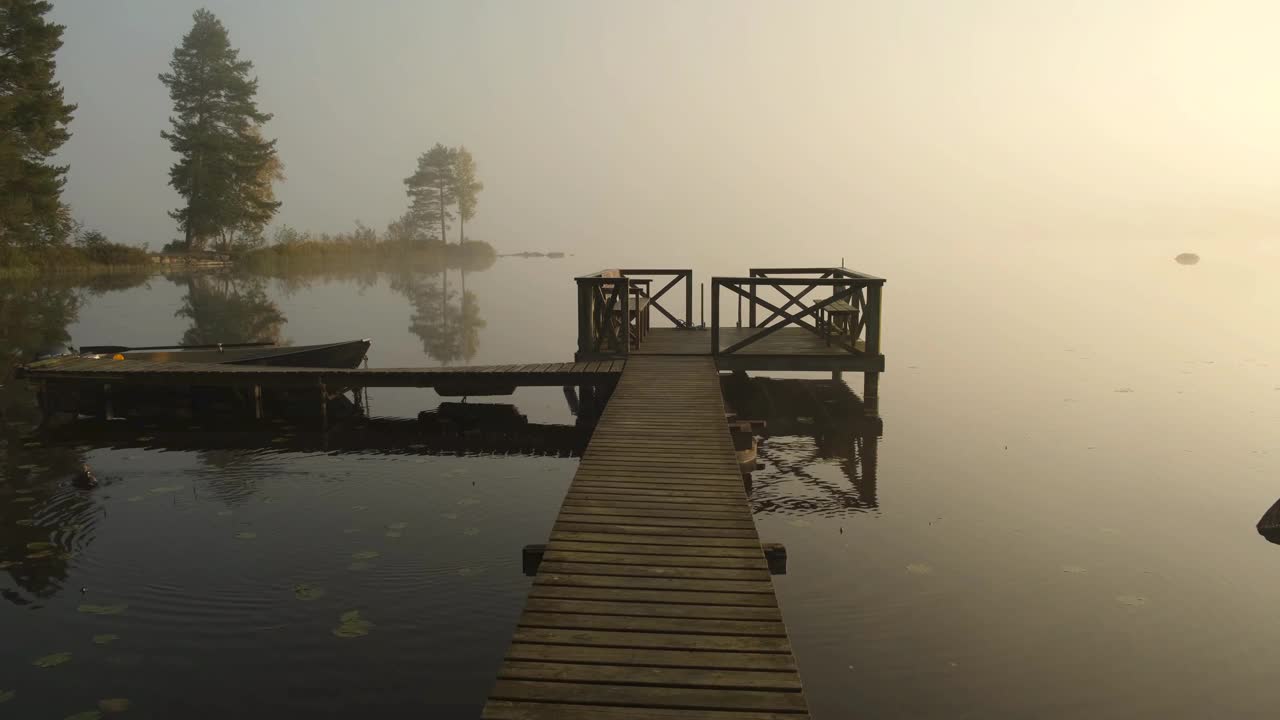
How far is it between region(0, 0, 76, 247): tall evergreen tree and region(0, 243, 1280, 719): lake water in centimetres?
2413

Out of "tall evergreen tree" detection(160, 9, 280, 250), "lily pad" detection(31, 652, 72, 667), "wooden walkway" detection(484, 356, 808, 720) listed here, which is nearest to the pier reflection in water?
"wooden walkway" detection(484, 356, 808, 720)

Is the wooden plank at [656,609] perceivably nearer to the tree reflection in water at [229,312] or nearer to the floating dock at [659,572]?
the floating dock at [659,572]

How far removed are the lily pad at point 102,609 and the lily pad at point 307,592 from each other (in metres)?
1.34

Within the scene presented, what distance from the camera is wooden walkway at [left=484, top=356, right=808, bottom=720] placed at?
438cm

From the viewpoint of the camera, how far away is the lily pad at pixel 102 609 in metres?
7.16

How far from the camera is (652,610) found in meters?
5.36

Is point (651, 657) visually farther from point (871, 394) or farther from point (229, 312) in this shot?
point (229, 312)

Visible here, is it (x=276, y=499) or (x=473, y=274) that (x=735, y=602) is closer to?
(x=276, y=499)

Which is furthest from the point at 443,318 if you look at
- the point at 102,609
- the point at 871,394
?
the point at 102,609

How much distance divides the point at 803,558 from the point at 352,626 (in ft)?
14.2

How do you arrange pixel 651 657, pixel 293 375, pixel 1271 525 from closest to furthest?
pixel 651 657
pixel 1271 525
pixel 293 375

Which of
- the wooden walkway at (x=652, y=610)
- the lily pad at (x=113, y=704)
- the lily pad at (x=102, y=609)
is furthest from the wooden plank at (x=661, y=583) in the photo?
the lily pad at (x=102, y=609)

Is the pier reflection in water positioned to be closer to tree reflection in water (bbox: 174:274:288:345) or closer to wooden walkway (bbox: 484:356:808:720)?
wooden walkway (bbox: 484:356:808:720)

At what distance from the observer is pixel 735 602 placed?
548 cm
